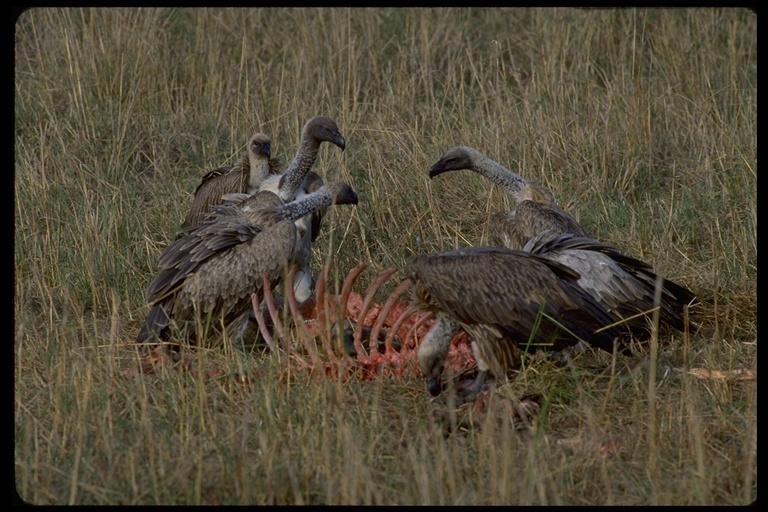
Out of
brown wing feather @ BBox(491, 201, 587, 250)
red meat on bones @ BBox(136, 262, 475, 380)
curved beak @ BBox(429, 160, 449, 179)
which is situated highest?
curved beak @ BBox(429, 160, 449, 179)

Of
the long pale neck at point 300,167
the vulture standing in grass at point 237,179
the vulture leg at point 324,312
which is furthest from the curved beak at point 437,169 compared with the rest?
the vulture leg at point 324,312

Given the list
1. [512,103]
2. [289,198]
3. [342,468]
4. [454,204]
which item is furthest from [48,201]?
[342,468]

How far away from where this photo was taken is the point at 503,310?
5.44 metres

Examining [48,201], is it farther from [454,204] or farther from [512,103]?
[512,103]

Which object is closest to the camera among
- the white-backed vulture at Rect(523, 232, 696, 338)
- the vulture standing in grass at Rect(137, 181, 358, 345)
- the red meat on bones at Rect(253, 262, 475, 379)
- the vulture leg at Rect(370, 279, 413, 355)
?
the red meat on bones at Rect(253, 262, 475, 379)

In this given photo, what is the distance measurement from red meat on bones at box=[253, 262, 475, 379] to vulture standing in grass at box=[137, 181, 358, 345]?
0.17m

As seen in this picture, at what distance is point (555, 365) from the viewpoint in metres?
5.59

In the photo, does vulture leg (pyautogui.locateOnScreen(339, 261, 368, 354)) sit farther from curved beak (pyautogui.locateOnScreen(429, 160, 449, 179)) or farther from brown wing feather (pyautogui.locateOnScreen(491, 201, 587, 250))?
curved beak (pyautogui.locateOnScreen(429, 160, 449, 179))

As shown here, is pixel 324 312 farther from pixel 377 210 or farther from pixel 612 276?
pixel 377 210

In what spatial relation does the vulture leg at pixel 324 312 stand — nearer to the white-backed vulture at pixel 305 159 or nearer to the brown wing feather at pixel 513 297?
the brown wing feather at pixel 513 297

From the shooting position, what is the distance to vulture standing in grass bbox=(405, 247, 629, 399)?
5391mm

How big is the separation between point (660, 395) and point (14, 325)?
3.13 meters

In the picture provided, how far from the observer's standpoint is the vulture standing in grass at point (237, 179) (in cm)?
750

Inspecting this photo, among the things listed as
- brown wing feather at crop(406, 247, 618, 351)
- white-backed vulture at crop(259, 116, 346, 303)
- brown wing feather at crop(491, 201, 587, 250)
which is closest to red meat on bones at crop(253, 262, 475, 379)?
brown wing feather at crop(406, 247, 618, 351)
